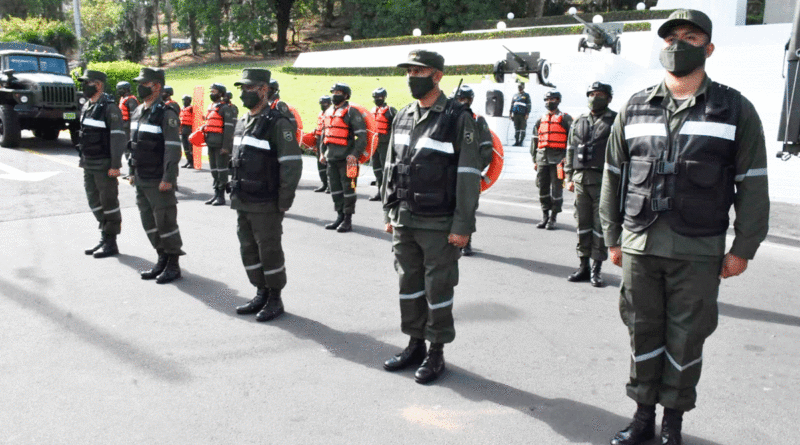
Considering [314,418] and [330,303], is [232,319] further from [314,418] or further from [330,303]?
[314,418]

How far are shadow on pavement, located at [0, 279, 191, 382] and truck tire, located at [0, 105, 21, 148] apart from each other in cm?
1341

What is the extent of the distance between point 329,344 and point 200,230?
490cm

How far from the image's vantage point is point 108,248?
797 cm

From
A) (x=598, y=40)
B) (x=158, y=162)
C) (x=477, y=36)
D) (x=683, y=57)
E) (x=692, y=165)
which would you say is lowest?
(x=158, y=162)

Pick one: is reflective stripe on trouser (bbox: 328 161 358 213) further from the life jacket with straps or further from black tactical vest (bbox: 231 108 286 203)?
black tactical vest (bbox: 231 108 286 203)

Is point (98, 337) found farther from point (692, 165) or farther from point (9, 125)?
point (9, 125)

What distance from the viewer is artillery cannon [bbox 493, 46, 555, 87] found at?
19516mm

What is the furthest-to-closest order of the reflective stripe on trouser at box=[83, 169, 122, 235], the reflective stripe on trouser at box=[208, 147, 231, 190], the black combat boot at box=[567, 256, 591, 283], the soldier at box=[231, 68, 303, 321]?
the reflective stripe on trouser at box=[208, 147, 231, 190] < the reflective stripe on trouser at box=[83, 169, 122, 235] < the black combat boot at box=[567, 256, 591, 283] < the soldier at box=[231, 68, 303, 321]

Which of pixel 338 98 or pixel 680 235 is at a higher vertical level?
pixel 338 98

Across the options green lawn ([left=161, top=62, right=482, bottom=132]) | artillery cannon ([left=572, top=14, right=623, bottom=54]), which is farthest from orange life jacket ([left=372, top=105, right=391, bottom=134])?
artillery cannon ([left=572, top=14, right=623, bottom=54])

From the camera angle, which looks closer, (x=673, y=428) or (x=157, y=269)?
(x=673, y=428)

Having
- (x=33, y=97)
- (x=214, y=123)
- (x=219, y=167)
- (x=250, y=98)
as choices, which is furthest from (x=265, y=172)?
(x=33, y=97)

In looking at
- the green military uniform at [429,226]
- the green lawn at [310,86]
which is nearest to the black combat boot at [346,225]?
the green military uniform at [429,226]

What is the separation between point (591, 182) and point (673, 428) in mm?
3808
